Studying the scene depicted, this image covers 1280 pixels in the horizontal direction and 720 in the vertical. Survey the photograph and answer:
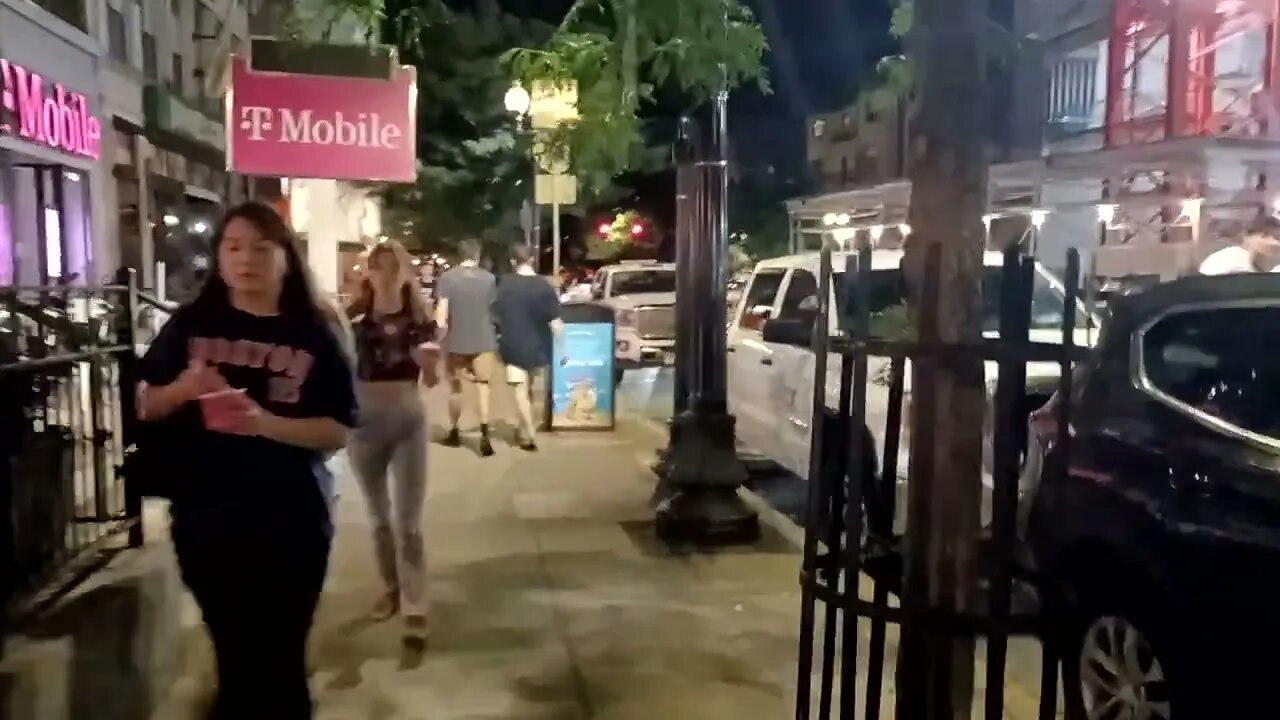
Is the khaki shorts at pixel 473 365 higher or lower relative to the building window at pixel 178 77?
lower

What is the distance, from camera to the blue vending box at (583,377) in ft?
43.0

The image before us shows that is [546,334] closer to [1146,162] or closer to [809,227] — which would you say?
[1146,162]

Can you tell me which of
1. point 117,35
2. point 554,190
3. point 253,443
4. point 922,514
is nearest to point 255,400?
point 253,443

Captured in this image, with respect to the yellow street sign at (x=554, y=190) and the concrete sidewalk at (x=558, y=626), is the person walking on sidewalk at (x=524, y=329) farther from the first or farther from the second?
the yellow street sign at (x=554, y=190)

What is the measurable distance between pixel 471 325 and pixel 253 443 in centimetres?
809

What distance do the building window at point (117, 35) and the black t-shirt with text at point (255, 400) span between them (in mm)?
18626

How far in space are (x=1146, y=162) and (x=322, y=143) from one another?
506 inches

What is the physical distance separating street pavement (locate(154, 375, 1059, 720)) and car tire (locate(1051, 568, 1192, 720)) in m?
0.62

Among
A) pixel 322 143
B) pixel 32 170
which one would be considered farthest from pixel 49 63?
pixel 322 143

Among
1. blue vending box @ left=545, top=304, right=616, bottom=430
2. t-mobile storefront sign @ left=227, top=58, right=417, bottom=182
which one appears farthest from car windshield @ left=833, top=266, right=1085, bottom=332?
blue vending box @ left=545, top=304, right=616, bottom=430

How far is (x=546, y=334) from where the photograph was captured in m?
12.3

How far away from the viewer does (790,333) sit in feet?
26.0

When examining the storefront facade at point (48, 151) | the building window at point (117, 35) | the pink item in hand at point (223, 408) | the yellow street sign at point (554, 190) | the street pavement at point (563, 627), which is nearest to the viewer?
the pink item in hand at point (223, 408)

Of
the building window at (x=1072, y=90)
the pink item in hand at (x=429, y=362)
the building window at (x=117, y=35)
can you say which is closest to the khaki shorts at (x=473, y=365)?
the pink item in hand at (x=429, y=362)
